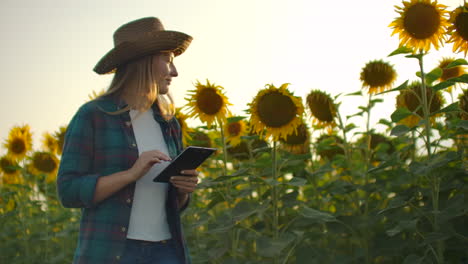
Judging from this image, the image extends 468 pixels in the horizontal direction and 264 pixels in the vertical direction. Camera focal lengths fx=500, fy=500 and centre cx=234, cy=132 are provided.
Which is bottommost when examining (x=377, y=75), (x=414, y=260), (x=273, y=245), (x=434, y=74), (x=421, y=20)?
(x=414, y=260)

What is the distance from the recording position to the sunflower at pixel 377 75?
434 centimetres

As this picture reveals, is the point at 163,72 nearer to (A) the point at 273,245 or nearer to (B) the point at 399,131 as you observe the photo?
(A) the point at 273,245

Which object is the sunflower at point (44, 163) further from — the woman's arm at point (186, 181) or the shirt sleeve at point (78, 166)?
the woman's arm at point (186, 181)

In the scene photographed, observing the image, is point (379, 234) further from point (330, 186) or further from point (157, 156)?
point (157, 156)

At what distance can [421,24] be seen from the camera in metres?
3.60

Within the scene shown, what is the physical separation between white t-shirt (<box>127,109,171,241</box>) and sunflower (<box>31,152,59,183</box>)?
3648mm

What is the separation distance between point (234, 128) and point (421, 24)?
5.61 feet

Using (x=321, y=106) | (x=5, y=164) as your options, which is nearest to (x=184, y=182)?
(x=321, y=106)

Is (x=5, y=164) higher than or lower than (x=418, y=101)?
lower

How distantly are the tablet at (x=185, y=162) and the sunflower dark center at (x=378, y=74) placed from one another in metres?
2.34

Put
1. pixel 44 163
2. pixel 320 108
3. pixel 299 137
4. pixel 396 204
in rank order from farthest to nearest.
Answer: pixel 44 163 < pixel 320 108 < pixel 299 137 < pixel 396 204

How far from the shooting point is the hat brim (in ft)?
9.22

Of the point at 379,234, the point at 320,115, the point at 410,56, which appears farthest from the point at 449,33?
the point at 379,234

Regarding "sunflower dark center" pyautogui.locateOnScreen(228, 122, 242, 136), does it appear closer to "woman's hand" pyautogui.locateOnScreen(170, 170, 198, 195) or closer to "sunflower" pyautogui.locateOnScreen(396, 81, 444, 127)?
"sunflower" pyautogui.locateOnScreen(396, 81, 444, 127)
